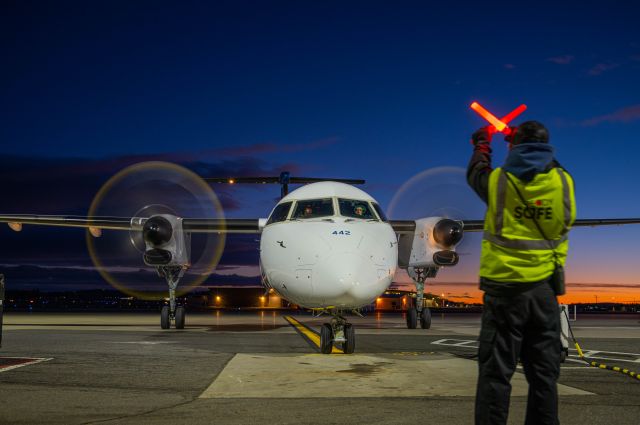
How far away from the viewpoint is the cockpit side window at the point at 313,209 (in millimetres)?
11379

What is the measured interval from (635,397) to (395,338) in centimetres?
871

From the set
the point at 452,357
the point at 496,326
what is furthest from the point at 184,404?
the point at 452,357

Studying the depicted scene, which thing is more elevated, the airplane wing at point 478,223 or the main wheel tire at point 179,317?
the airplane wing at point 478,223

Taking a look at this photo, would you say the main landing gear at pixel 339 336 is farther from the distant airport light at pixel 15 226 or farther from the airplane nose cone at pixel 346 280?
the distant airport light at pixel 15 226

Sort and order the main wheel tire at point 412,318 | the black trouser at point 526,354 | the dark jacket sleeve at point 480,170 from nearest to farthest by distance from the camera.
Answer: the black trouser at point 526,354 → the dark jacket sleeve at point 480,170 → the main wheel tire at point 412,318

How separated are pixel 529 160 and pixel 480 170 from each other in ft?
1.15

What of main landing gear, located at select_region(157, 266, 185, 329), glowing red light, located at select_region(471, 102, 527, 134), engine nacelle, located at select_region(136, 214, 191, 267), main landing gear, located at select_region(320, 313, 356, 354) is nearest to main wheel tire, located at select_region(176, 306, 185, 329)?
main landing gear, located at select_region(157, 266, 185, 329)

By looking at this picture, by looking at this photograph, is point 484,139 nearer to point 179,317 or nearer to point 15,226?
point 179,317

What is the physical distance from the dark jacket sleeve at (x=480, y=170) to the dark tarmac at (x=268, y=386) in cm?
228

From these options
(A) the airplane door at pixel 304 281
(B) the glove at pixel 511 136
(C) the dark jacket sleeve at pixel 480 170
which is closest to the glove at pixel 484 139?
(C) the dark jacket sleeve at pixel 480 170

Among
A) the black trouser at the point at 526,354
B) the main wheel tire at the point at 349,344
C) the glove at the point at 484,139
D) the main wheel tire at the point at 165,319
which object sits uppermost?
the glove at the point at 484,139

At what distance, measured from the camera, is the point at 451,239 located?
18.5 m

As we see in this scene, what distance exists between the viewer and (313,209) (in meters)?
11.6

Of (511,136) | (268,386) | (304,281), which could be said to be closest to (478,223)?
(304,281)
